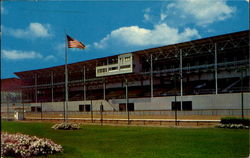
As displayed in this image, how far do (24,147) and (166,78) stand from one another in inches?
1906

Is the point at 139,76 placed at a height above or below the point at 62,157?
above

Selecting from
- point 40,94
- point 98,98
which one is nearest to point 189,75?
point 98,98

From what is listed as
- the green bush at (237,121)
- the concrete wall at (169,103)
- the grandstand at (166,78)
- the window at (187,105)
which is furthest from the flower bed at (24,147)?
the window at (187,105)

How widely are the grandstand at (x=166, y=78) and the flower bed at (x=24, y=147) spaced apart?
26.6 meters

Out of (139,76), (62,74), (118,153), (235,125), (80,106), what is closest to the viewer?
(118,153)

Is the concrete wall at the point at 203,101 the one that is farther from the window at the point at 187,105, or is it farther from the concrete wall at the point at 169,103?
the window at the point at 187,105

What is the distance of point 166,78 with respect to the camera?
57.5m

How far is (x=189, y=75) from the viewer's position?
54.7 m

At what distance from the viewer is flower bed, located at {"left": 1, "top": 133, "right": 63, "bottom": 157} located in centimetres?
1044

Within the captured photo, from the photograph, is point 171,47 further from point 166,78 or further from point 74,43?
point 74,43

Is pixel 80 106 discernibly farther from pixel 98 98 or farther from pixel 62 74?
pixel 62 74

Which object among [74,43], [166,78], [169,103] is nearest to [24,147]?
[74,43]

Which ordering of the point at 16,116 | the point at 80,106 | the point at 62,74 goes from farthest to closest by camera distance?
the point at 62,74 < the point at 80,106 < the point at 16,116

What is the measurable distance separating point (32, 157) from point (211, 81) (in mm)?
44628
